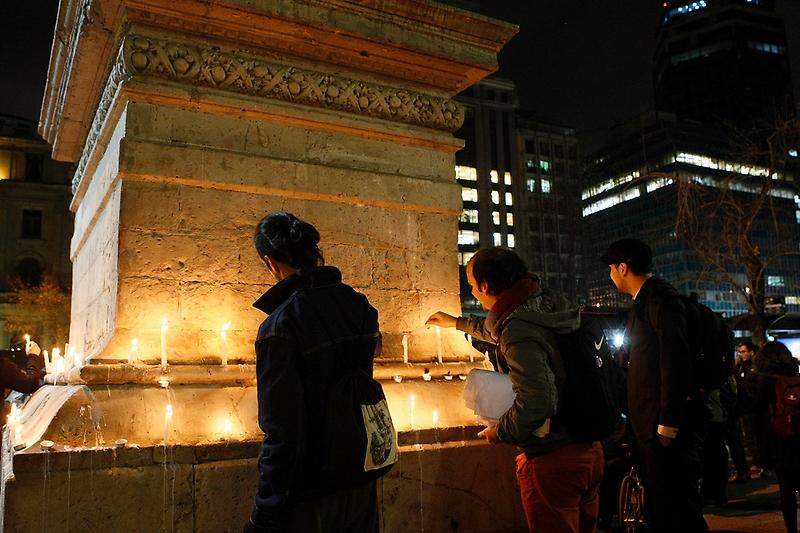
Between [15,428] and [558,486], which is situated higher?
[15,428]

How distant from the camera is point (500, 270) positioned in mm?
A: 3070

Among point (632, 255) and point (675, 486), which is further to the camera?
point (632, 255)

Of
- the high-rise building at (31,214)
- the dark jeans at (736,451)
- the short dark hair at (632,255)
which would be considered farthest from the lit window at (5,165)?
the short dark hair at (632,255)

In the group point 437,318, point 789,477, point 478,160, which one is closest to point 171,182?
point 437,318

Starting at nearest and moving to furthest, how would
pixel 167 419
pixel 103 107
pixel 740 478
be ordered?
pixel 167 419, pixel 103 107, pixel 740 478

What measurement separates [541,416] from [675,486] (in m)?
1.36

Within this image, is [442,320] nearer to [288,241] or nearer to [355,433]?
[288,241]

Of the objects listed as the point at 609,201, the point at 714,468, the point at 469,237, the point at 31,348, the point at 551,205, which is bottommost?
the point at 714,468

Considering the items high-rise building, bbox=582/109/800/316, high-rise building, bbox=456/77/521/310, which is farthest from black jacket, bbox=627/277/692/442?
high-rise building, bbox=456/77/521/310

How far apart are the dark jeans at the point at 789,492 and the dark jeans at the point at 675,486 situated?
1722 millimetres

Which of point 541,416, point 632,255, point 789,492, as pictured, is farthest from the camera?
point 789,492

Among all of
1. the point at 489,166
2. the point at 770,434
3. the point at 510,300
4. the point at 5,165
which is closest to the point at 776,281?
the point at 489,166

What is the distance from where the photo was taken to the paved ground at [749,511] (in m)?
5.28

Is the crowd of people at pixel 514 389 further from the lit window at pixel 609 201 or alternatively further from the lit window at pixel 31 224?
the lit window at pixel 609 201
